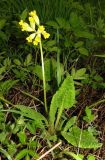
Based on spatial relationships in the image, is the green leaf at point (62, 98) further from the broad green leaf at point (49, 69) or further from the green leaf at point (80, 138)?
the broad green leaf at point (49, 69)

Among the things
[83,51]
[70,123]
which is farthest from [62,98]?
[83,51]

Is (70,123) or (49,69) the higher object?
(49,69)

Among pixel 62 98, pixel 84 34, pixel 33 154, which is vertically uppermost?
pixel 84 34

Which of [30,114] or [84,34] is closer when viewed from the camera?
[30,114]

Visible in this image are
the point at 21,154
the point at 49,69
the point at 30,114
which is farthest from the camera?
the point at 49,69

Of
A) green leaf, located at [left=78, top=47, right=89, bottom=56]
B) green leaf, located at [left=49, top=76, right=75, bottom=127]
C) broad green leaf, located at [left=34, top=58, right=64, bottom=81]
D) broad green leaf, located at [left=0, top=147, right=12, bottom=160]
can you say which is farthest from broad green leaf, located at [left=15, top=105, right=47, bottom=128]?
green leaf, located at [left=78, top=47, right=89, bottom=56]

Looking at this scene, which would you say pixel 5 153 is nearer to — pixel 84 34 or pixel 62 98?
pixel 62 98

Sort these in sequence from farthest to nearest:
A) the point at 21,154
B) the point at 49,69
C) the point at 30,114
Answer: the point at 49,69 < the point at 30,114 < the point at 21,154
